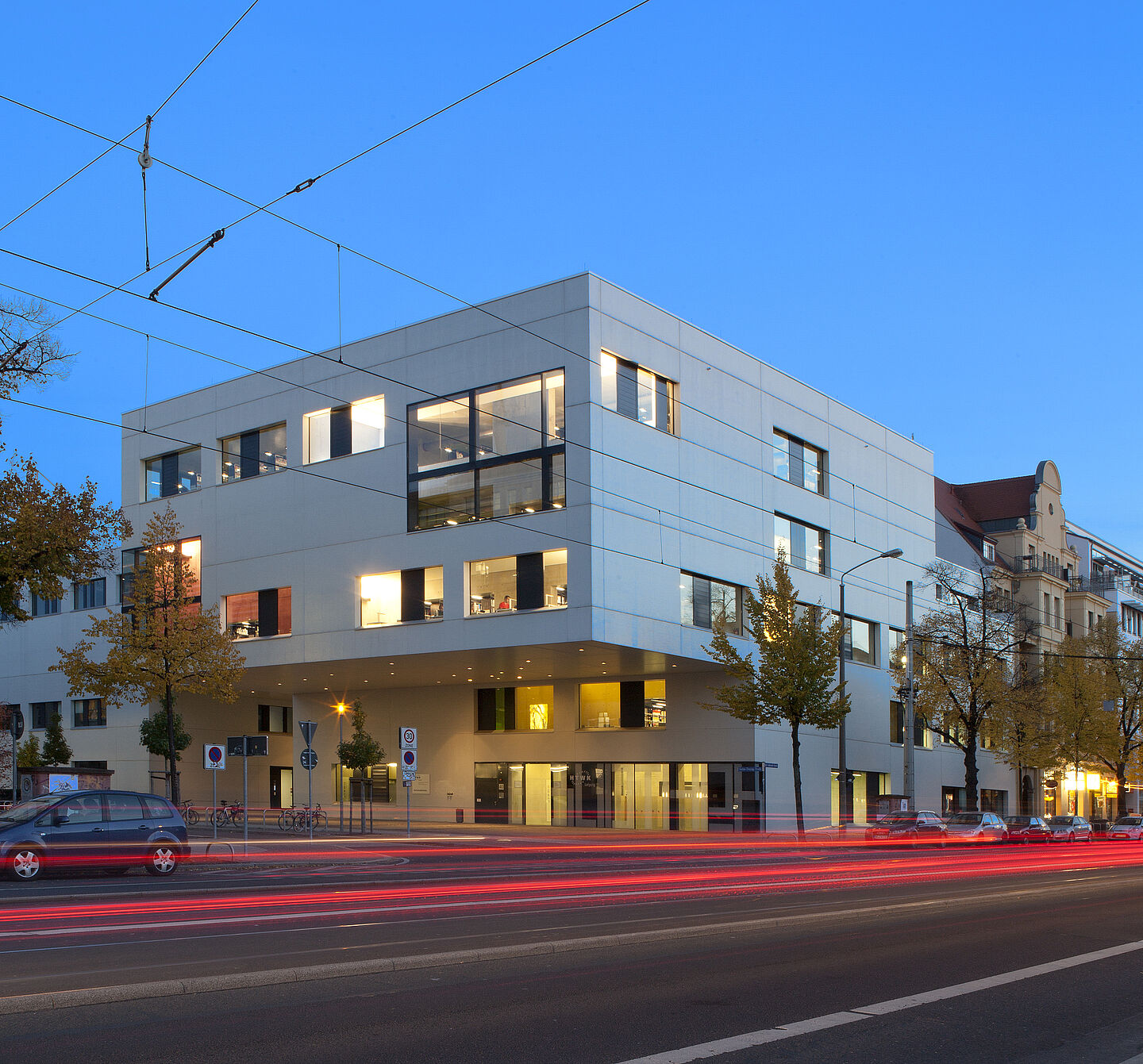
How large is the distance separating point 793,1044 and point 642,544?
33.5 m

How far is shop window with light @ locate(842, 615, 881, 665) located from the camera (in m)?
52.5

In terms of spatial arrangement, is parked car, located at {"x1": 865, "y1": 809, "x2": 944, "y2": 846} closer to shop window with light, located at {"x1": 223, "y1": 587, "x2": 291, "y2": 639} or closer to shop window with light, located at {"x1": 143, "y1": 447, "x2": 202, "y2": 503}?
shop window with light, located at {"x1": 223, "y1": 587, "x2": 291, "y2": 639}

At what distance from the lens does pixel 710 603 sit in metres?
44.2

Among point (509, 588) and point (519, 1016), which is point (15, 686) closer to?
point (509, 588)

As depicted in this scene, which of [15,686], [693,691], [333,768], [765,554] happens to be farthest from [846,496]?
[15,686]

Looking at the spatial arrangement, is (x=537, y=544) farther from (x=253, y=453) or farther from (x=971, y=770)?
(x=971, y=770)

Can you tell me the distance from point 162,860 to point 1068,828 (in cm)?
4142

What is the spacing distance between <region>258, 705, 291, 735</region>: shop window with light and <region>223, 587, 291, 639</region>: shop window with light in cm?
1295

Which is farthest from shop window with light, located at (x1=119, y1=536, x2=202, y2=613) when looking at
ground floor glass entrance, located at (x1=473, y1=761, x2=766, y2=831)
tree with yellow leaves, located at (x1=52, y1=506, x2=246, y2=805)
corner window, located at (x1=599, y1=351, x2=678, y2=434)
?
corner window, located at (x1=599, y1=351, x2=678, y2=434)

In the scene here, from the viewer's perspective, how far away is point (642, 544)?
135 ft

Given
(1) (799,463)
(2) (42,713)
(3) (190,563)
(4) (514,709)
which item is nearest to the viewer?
(3) (190,563)

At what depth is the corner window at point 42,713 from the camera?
61.2 m

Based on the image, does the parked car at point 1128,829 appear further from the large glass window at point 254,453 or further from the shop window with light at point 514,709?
the large glass window at point 254,453

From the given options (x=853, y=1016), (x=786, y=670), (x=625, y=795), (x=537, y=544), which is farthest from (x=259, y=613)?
(x=853, y=1016)
